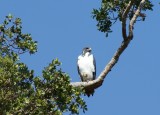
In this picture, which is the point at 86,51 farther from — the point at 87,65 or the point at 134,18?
the point at 134,18

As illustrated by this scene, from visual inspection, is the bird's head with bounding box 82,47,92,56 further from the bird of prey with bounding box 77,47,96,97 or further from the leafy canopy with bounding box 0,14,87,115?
the leafy canopy with bounding box 0,14,87,115

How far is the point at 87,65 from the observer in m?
22.6

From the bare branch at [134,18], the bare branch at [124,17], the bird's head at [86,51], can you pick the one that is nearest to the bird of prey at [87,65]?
the bird's head at [86,51]

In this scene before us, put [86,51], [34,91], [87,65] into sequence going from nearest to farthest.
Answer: [34,91]
[87,65]
[86,51]

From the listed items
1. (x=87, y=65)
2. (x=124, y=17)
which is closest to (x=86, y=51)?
(x=87, y=65)

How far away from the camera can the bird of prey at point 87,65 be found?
2255 centimetres

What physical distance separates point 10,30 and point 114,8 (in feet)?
10.1

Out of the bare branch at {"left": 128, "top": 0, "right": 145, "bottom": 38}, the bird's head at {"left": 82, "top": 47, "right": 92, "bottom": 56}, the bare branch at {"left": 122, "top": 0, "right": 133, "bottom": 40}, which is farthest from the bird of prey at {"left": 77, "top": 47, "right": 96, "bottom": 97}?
the bare branch at {"left": 122, "top": 0, "right": 133, "bottom": 40}

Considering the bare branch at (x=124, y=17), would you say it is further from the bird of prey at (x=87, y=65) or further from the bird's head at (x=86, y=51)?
the bird's head at (x=86, y=51)

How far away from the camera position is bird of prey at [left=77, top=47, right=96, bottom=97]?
74.0 ft

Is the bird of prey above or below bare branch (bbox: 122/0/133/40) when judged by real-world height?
above

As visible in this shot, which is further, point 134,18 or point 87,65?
point 87,65

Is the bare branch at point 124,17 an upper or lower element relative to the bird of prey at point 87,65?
lower

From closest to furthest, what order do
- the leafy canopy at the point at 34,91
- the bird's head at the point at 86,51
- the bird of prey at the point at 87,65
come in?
the leafy canopy at the point at 34,91
the bird of prey at the point at 87,65
the bird's head at the point at 86,51
